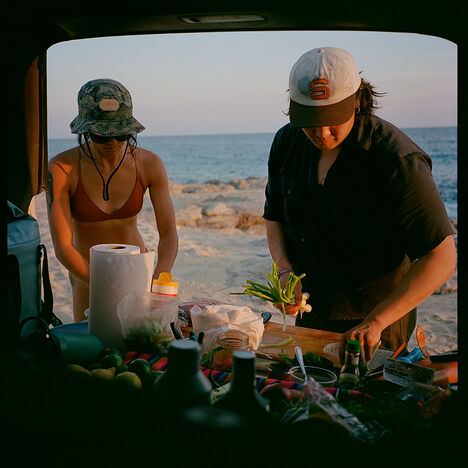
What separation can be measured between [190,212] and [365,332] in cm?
1306

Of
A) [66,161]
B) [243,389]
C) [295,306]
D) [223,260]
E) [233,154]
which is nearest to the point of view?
[243,389]

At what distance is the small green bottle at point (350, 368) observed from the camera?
5.60 feet

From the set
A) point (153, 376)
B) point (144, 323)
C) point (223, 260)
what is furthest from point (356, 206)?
point (223, 260)

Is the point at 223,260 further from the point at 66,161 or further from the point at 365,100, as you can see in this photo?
the point at 365,100

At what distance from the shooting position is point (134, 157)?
336cm

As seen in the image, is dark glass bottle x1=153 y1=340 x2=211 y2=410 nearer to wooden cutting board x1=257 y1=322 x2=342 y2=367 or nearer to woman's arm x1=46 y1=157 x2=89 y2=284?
wooden cutting board x1=257 y1=322 x2=342 y2=367

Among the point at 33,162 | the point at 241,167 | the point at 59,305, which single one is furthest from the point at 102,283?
the point at 241,167

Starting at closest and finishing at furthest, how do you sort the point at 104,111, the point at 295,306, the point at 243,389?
the point at 243,389
the point at 295,306
the point at 104,111

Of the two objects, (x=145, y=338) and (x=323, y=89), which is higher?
(x=323, y=89)

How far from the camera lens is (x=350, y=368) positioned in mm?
1772

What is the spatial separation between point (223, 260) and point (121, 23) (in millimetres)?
8537

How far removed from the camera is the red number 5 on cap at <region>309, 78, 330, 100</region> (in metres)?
2.18

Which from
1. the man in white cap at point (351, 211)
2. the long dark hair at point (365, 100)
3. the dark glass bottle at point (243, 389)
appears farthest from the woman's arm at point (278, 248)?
the dark glass bottle at point (243, 389)

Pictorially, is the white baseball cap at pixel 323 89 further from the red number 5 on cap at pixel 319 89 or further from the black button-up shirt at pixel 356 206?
the black button-up shirt at pixel 356 206
